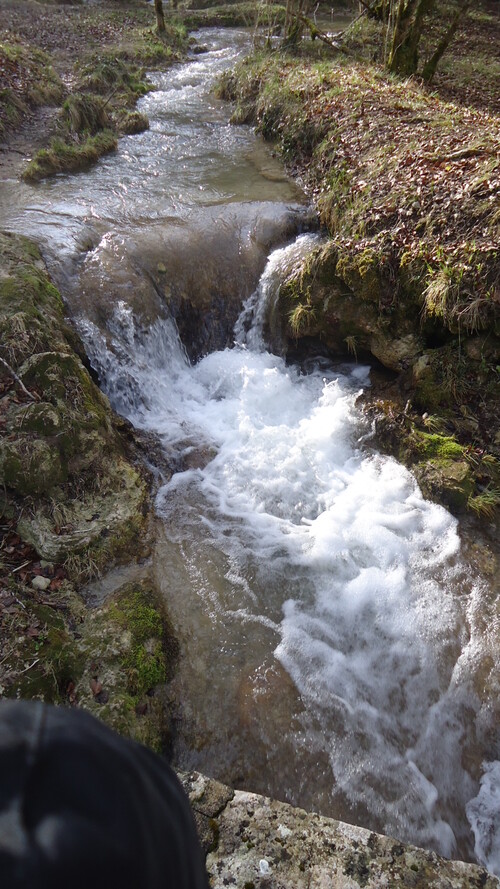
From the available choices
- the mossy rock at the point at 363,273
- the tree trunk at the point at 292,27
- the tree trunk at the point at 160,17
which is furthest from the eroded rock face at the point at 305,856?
the tree trunk at the point at 160,17

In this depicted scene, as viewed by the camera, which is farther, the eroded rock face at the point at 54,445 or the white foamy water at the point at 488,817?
the eroded rock face at the point at 54,445

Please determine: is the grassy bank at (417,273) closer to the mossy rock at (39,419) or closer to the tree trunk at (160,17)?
the mossy rock at (39,419)

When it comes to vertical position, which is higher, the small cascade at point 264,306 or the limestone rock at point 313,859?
the small cascade at point 264,306

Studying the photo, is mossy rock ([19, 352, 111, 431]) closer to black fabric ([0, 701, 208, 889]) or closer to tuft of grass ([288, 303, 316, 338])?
tuft of grass ([288, 303, 316, 338])

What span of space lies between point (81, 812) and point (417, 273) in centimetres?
664

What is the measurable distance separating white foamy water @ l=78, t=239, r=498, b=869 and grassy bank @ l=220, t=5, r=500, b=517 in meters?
0.58

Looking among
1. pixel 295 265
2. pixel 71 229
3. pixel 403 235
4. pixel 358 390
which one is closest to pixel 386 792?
pixel 358 390

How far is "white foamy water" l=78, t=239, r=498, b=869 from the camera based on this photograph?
12.1 ft

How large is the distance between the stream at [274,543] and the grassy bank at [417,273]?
561mm

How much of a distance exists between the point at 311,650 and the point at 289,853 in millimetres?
1949

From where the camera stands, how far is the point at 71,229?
7.57m

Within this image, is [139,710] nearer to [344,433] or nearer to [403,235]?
[344,433]

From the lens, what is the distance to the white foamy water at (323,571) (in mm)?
3703

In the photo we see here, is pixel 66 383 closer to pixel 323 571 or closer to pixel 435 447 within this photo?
pixel 323 571
